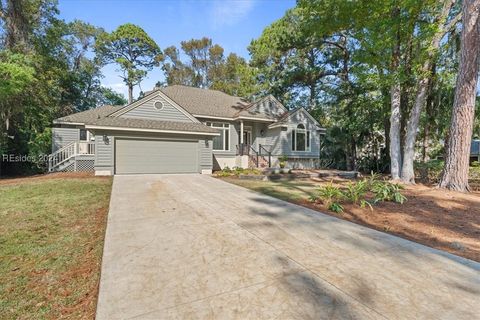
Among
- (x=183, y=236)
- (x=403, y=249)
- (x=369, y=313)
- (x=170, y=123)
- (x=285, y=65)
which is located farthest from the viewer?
(x=285, y=65)

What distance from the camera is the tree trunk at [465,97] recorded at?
8.43 metres

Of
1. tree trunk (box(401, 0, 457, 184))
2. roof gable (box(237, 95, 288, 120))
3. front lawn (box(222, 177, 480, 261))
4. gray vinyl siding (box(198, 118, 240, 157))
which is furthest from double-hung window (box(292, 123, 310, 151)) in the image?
front lawn (box(222, 177, 480, 261))

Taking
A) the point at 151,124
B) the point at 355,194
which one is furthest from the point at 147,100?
the point at 355,194

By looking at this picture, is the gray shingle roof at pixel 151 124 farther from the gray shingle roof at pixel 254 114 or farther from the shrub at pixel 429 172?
the shrub at pixel 429 172

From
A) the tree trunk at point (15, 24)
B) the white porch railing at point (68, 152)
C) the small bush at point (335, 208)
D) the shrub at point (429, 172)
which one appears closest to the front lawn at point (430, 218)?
the small bush at point (335, 208)

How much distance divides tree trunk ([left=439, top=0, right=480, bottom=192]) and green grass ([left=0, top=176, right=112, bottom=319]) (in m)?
11.0

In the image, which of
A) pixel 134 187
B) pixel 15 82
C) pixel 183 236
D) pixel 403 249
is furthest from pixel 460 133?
pixel 15 82

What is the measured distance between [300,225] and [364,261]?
165 cm

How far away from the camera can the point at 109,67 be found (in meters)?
30.2

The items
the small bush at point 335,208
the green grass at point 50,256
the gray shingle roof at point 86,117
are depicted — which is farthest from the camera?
the gray shingle roof at point 86,117

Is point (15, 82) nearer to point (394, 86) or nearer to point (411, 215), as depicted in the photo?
point (411, 215)

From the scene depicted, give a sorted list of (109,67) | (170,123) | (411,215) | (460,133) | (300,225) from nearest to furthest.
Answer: (300,225)
(411,215)
(460,133)
(170,123)
(109,67)

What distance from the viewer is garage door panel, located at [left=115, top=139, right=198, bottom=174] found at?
12531 millimetres

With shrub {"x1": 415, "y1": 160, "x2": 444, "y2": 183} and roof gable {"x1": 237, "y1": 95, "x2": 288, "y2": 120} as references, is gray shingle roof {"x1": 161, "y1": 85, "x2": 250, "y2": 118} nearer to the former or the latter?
roof gable {"x1": 237, "y1": 95, "x2": 288, "y2": 120}
